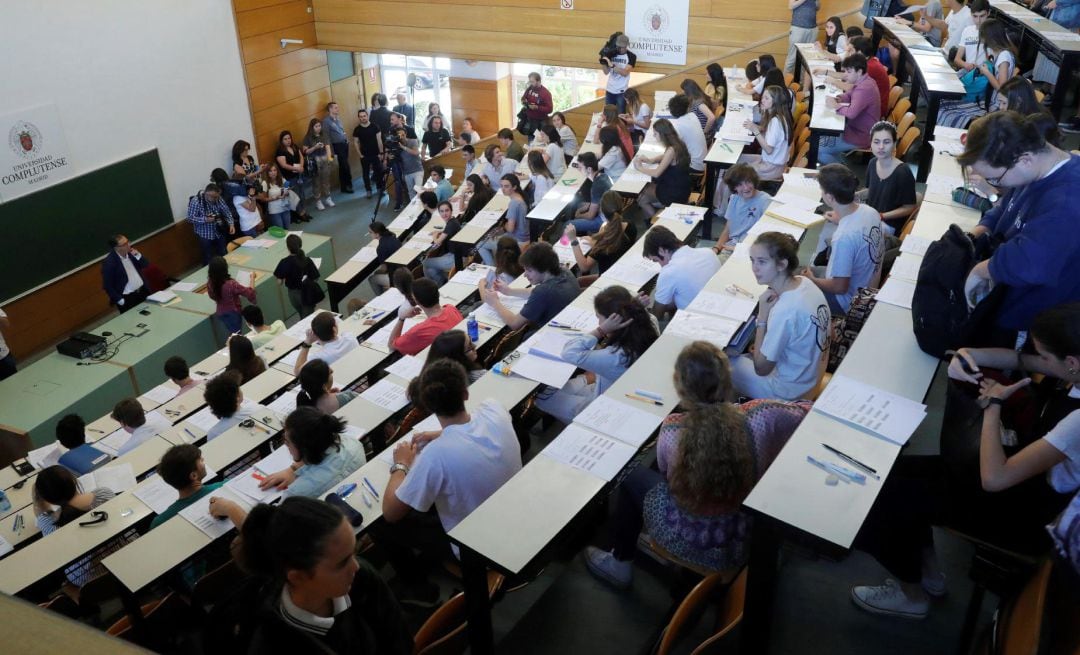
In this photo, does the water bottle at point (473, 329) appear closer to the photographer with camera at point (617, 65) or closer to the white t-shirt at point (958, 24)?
the white t-shirt at point (958, 24)

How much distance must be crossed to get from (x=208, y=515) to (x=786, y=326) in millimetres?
3037

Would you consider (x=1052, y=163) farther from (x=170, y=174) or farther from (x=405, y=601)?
(x=170, y=174)

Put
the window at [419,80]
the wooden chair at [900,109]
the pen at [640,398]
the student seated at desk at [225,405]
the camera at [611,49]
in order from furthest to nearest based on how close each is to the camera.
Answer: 1. the window at [419,80]
2. the camera at [611,49]
3. the wooden chair at [900,109]
4. the student seated at desk at [225,405]
5. the pen at [640,398]

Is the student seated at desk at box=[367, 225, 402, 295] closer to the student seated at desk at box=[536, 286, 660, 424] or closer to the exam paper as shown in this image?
the student seated at desk at box=[536, 286, 660, 424]

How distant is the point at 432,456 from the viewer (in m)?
3.37

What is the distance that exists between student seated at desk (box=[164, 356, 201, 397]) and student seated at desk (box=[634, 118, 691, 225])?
4.59m

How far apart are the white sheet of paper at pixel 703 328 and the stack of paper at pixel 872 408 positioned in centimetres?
96

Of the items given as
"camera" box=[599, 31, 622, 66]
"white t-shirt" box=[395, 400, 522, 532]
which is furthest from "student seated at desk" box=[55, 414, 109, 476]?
"camera" box=[599, 31, 622, 66]

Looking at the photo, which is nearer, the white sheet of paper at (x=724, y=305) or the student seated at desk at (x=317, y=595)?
the student seated at desk at (x=317, y=595)

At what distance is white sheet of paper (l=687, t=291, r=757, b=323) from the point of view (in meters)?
4.64

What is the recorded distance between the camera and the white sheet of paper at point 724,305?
464 centimetres

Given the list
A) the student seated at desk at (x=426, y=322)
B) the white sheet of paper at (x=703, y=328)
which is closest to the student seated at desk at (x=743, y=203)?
the white sheet of paper at (x=703, y=328)

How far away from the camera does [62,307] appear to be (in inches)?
392

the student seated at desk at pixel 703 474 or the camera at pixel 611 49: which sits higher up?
the camera at pixel 611 49
